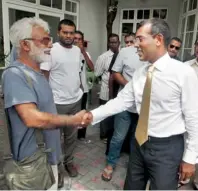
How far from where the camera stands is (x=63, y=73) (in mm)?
2535

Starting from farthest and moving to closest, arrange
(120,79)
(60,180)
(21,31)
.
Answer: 1. (120,79)
2. (60,180)
3. (21,31)

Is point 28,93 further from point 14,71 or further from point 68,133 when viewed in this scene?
point 68,133

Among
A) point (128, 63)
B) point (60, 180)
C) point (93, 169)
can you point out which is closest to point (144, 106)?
point (128, 63)

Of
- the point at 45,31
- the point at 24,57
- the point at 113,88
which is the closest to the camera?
the point at 24,57

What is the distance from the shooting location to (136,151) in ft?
5.57

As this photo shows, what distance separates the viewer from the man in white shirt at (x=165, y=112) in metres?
1.44

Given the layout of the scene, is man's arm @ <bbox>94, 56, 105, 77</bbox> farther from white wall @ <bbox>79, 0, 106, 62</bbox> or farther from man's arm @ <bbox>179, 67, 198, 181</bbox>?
white wall @ <bbox>79, 0, 106, 62</bbox>

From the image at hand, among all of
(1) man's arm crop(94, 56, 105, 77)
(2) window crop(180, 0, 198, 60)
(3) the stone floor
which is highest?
(2) window crop(180, 0, 198, 60)

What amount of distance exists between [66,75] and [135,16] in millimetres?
7610

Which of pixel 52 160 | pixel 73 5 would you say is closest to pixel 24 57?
pixel 52 160

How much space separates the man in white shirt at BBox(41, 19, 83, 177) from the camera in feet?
8.21

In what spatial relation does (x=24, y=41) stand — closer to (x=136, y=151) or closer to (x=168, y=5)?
(x=136, y=151)

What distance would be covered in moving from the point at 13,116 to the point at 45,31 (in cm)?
67

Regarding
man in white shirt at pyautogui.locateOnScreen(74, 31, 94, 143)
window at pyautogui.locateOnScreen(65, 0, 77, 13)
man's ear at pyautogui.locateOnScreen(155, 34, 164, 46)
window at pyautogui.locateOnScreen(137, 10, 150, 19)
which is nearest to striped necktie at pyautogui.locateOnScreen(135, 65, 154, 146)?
man's ear at pyautogui.locateOnScreen(155, 34, 164, 46)
